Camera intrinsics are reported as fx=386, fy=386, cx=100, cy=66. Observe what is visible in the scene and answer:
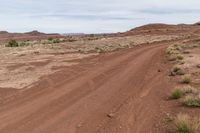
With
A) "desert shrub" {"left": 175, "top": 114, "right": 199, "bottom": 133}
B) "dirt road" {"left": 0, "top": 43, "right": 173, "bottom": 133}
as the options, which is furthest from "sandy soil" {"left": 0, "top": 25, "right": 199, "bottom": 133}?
"desert shrub" {"left": 175, "top": 114, "right": 199, "bottom": 133}

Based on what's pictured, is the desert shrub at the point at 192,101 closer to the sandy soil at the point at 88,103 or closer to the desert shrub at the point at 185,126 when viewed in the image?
the sandy soil at the point at 88,103

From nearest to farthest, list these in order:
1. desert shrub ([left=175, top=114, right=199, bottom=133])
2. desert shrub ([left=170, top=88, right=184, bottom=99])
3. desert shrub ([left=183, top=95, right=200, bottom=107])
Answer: desert shrub ([left=175, top=114, right=199, bottom=133])
desert shrub ([left=183, top=95, right=200, bottom=107])
desert shrub ([left=170, top=88, right=184, bottom=99])

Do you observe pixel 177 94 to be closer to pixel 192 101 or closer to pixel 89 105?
pixel 192 101

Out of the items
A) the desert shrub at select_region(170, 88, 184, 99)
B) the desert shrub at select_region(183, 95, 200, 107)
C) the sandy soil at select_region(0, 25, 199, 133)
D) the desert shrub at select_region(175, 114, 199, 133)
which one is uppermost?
the desert shrub at select_region(175, 114, 199, 133)

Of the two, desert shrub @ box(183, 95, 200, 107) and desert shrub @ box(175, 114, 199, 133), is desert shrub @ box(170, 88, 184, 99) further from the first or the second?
desert shrub @ box(175, 114, 199, 133)

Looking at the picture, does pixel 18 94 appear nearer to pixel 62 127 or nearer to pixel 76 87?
pixel 76 87

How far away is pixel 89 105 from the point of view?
12.9m

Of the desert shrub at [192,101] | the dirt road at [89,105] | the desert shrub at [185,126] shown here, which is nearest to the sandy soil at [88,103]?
the dirt road at [89,105]

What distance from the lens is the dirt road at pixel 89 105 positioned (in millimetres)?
10227

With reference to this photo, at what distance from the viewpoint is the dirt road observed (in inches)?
403

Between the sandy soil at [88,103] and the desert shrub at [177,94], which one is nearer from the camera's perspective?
the sandy soil at [88,103]

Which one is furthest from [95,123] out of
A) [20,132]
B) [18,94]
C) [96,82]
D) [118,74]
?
[118,74]

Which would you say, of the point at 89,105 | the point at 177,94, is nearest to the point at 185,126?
the point at 177,94

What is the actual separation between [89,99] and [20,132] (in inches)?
177
